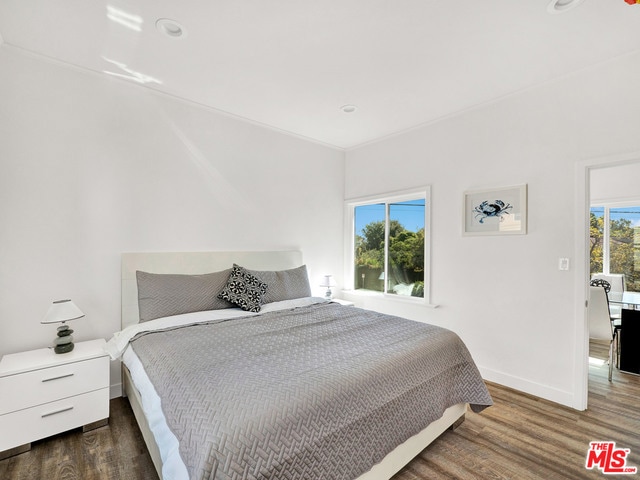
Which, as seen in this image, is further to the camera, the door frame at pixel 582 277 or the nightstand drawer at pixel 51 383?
the door frame at pixel 582 277

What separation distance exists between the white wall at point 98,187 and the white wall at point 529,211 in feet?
6.90

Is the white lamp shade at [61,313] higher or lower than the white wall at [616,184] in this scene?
lower

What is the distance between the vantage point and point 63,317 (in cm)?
214

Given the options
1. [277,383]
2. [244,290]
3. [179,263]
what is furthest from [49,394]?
[277,383]

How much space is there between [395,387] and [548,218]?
6.84 ft

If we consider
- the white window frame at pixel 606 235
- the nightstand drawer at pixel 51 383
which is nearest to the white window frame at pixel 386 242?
the nightstand drawer at pixel 51 383

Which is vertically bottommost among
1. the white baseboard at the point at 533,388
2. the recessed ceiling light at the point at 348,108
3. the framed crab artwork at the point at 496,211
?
the white baseboard at the point at 533,388

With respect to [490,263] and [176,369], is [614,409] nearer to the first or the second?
[490,263]

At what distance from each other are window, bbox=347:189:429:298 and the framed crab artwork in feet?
1.63

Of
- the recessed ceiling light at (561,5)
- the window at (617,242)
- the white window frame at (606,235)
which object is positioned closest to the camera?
the recessed ceiling light at (561,5)

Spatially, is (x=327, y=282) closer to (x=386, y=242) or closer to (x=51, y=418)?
(x=386, y=242)

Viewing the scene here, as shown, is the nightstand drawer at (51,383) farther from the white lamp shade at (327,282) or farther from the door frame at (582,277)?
the door frame at (582,277)

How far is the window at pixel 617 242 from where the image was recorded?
4938 millimetres

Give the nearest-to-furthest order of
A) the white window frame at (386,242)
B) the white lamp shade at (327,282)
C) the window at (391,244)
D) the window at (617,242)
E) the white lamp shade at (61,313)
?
1. the white lamp shade at (61,313)
2. the white window frame at (386,242)
3. the window at (391,244)
4. the white lamp shade at (327,282)
5. the window at (617,242)
